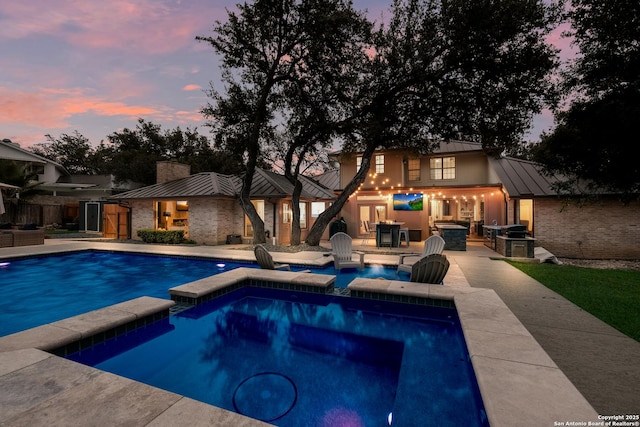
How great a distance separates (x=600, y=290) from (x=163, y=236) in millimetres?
18006

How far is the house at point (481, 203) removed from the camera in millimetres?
12258

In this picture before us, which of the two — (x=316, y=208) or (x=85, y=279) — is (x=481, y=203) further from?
(x=85, y=279)

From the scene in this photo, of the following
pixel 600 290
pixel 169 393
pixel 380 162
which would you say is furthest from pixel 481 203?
pixel 169 393

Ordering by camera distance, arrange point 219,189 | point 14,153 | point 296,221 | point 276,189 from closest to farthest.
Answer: point 296,221 < point 219,189 < point 276,189 < point 14,153

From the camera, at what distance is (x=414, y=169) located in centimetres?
1758

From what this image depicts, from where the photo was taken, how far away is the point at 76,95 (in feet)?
56.2

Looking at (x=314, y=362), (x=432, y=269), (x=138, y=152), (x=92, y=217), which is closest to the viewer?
(x=314, y=362)

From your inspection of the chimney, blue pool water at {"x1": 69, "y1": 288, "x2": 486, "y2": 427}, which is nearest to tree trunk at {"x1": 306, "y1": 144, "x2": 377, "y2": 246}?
blue pool water at {"x1": 69, "y1": 288, "x2": 486, "y2": 427}

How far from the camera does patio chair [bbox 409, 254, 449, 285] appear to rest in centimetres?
596

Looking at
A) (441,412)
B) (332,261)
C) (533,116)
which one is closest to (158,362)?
(441,412)

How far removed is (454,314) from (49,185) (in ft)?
111

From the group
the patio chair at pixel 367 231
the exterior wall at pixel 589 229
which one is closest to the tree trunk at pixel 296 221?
the patio chair at pixel 367 231

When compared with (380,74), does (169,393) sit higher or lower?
lower

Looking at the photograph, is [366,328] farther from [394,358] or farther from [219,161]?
[219,161]
